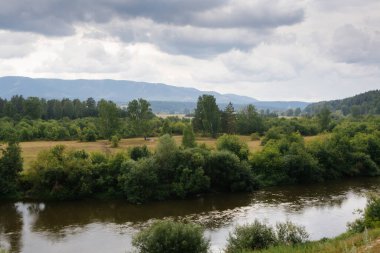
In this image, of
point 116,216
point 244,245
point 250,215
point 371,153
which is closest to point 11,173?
point 116,216

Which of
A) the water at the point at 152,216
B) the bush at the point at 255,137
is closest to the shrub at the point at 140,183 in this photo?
the water at the point at 152,216

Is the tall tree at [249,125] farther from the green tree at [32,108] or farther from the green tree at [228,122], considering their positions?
the green tree at [32,108]

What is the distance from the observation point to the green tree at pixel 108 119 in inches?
4277

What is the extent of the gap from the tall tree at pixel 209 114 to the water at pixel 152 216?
54984 mm

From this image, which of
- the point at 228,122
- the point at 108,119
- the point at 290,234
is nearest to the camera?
the point at 290,234

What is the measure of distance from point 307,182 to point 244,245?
138 ft

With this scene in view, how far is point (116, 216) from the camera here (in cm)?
5091

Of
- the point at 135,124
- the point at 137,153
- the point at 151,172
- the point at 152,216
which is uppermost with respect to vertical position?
the point at 135,124

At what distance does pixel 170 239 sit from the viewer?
29484 millimetres

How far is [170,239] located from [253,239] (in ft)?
20.9

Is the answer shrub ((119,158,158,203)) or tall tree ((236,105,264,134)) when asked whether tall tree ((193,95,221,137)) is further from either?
shrub ((119,158,158,203))

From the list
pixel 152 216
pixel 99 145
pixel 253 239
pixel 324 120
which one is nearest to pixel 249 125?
pixel 324 120

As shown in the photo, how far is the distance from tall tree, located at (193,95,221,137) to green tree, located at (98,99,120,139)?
24.0 metres

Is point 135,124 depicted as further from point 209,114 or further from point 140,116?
point 209,114
